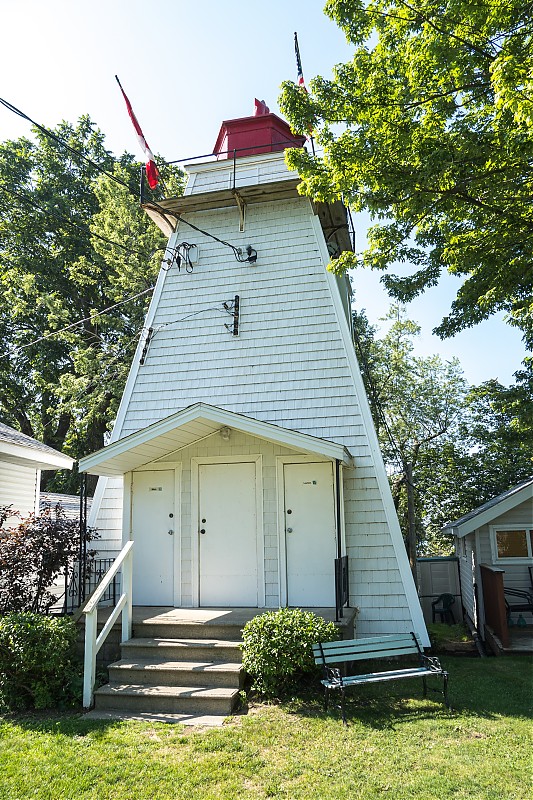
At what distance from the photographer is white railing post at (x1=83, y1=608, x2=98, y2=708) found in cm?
575

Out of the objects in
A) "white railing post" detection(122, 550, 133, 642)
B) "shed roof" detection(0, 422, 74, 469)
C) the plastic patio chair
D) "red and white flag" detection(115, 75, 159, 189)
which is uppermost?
"red and white flag" detection(115, 75, 159, 189)

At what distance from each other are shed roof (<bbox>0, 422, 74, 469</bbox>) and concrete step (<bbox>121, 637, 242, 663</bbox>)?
5074 mm

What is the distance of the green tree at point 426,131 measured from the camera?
653 cm

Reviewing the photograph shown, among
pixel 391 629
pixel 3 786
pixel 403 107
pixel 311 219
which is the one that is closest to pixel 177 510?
pixel 391 629

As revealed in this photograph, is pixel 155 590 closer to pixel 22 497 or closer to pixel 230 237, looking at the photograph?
pixel 22 497

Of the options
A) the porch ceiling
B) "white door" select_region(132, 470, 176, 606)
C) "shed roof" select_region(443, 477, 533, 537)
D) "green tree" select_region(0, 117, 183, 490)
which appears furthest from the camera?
"green tree" select_region(0, 117, 183, 490)

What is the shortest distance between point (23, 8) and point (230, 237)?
4812mm

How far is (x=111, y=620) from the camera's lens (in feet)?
20.7

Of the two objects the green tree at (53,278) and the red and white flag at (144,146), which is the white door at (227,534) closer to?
the red and white flag at (144,146)

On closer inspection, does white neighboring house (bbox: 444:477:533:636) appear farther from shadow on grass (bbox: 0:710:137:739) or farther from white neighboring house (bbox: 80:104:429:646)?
shadow on grass (bbox: 0:710:137:739)

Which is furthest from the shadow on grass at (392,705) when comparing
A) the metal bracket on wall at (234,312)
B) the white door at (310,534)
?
the metal bracket on wall at (234,312)

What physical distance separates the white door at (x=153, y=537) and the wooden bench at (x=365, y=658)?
327cm

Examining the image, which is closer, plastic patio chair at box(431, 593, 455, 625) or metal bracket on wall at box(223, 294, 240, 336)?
metal bracket on wall at box(223, 294, 240, 336)

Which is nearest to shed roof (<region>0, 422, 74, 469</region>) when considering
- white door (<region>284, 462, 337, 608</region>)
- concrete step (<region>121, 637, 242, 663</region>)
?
concrete step (<region>121, 637, 242, 663</region>)
